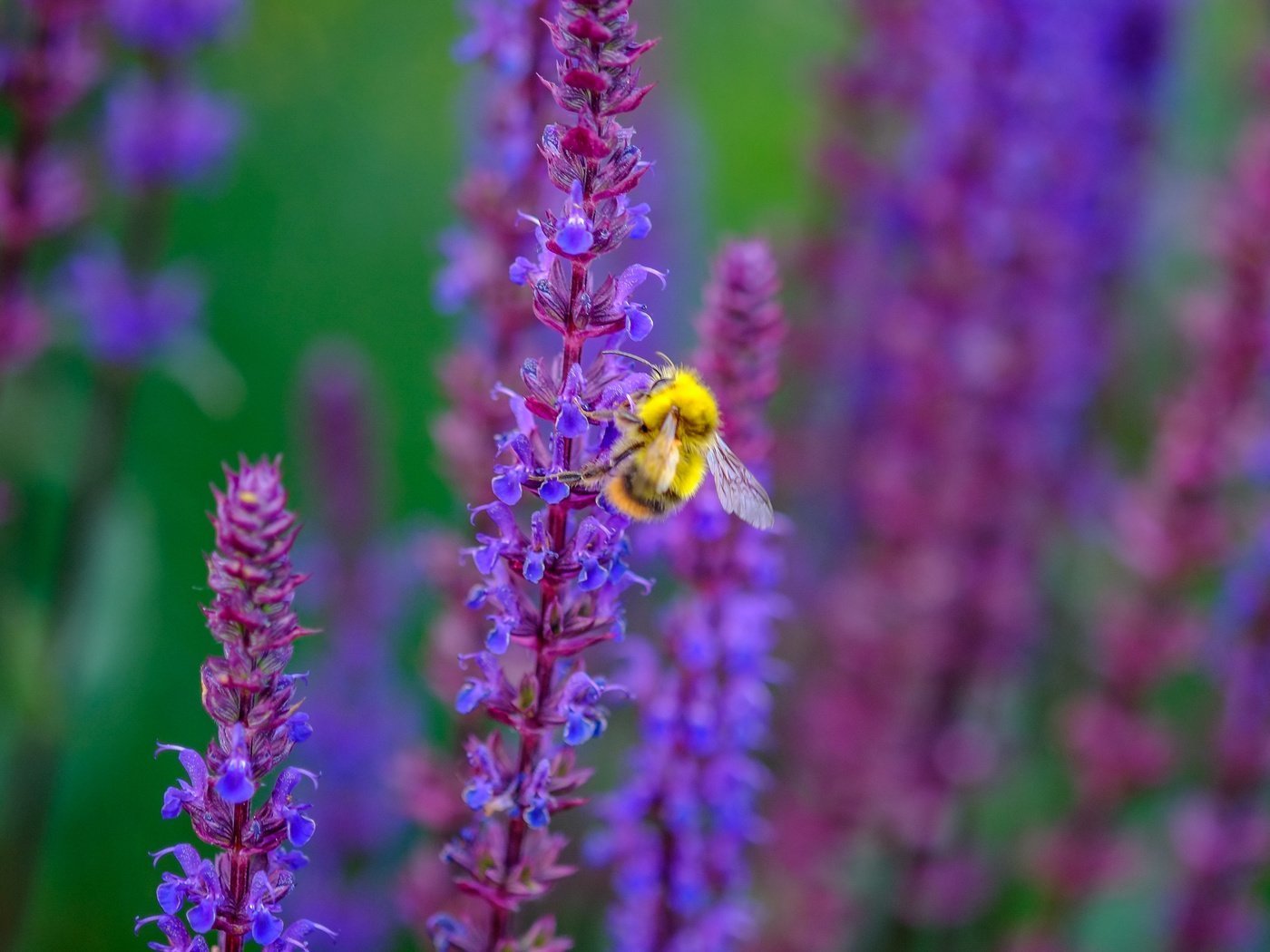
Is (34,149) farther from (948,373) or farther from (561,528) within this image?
(948,373)

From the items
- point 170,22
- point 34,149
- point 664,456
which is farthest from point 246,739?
point 170,22

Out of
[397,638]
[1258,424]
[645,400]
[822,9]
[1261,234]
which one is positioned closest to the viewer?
[645,400]

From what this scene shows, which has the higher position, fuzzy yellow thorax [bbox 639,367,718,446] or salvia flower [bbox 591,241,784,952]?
fuzzy yellow thorax [bbox 639,367,718,446]

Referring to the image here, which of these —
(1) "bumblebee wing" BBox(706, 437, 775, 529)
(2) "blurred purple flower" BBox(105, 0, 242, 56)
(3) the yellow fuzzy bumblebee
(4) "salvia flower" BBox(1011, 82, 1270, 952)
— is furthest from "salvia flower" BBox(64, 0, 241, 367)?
(4) "salvia flower" BBox(1011, 82, 1270, 952)

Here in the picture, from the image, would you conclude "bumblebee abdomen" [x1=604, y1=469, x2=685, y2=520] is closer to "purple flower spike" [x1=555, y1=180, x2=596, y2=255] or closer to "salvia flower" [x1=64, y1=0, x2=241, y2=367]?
"purple flower spike" [x1=555, y1=180, x2=596, y2=255]

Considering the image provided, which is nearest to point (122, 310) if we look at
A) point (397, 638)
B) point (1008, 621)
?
point (397, 638)

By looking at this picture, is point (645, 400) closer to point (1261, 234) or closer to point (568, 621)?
point (568, 621)
